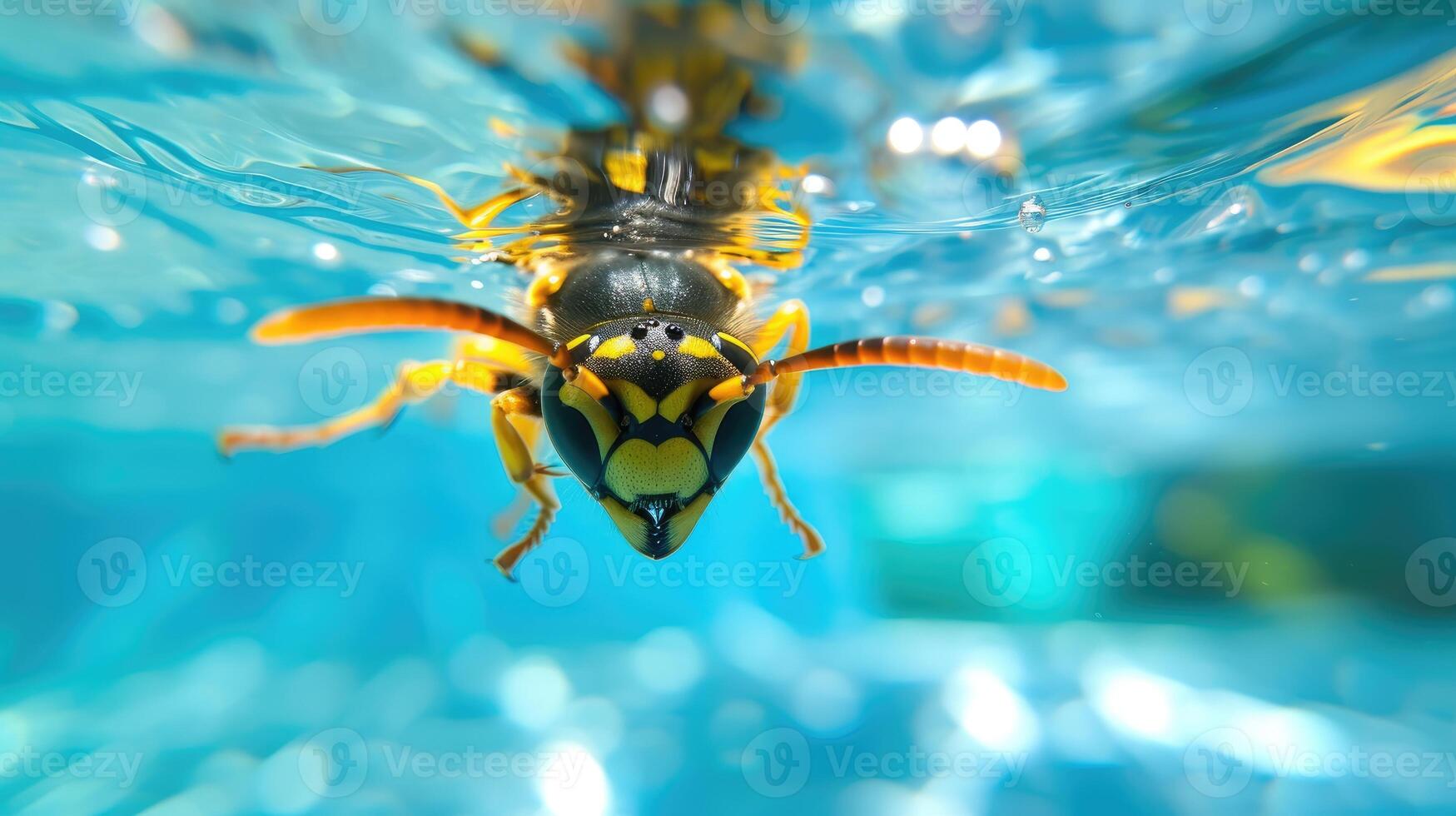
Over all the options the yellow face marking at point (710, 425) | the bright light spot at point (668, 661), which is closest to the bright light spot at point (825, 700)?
the bright light spot at point (668, 661)

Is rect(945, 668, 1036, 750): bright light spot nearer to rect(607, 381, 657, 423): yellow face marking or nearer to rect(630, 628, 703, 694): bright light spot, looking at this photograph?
rect(630, 628, 703, 694): bright light spot

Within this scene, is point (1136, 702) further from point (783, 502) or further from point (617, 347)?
point (617, 347)

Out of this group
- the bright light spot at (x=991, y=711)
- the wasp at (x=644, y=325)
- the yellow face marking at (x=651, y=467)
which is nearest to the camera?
the wasp at (x=644, y=325)

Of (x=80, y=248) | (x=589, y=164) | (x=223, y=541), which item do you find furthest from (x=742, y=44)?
(x=223, y=541)

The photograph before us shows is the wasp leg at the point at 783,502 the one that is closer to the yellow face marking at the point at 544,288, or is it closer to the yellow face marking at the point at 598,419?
the yellow face marking at the point at 544,288

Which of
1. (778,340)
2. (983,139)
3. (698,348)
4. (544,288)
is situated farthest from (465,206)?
(983,139)

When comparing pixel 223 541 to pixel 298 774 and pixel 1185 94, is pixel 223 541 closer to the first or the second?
pixel 298 774
